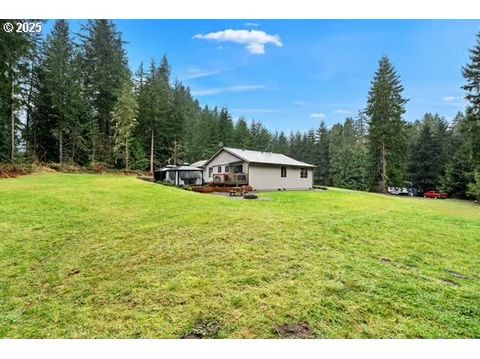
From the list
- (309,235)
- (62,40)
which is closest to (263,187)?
(309,235)

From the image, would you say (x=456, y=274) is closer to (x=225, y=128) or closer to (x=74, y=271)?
(x=74, y=271)

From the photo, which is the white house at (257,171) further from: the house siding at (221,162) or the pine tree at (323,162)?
the pine tree at (323,162)

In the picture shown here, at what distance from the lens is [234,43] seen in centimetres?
734

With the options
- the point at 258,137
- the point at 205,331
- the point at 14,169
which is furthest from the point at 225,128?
the point at 205,331

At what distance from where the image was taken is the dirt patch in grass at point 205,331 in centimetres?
328

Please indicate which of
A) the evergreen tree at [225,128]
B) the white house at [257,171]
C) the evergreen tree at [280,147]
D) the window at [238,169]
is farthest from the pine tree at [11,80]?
the evergreen tree at [280,147]

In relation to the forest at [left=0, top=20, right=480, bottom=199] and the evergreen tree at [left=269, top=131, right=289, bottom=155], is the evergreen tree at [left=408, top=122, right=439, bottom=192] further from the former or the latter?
the evergreen tree at [left=269, top=131, right=289, bottom=155]

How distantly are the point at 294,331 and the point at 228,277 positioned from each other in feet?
4.75

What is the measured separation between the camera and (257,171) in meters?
20.2

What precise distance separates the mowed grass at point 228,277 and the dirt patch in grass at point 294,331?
54 mm

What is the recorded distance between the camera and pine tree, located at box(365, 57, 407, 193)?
95.2 ft

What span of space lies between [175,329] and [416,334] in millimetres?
2621

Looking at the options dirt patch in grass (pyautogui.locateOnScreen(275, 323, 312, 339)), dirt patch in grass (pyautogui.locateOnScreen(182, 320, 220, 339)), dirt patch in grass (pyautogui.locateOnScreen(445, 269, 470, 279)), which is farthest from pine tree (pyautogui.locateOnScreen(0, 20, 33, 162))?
dirt patch in grass (pyautogui.locateOnScreen(445, 269, 470, 279))
